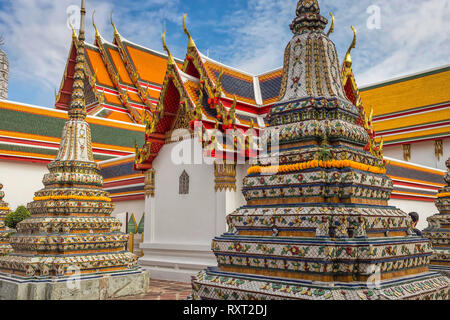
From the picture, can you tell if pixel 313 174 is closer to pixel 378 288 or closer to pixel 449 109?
pixel 378 288

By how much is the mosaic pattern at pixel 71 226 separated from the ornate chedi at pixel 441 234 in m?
3.99

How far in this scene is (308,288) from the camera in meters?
2.70

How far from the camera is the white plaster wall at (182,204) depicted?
25.2 feet

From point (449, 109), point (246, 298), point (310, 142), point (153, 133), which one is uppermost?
point (449, 109)

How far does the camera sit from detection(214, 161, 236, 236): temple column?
24.1 feet

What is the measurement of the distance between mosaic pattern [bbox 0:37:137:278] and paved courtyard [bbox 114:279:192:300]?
0.51m

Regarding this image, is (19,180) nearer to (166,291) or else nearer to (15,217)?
(15,217)

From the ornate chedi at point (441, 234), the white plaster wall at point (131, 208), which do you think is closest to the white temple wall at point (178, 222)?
the white plaster wall at point (131, 208)

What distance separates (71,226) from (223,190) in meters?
2.65

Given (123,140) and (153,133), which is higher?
(123,140)

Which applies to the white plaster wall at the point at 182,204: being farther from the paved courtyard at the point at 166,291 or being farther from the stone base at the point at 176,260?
the paved courtyard at the point at 166,291

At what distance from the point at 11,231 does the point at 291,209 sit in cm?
640

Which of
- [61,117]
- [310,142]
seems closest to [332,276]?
[310,142]

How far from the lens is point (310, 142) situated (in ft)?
10.6
